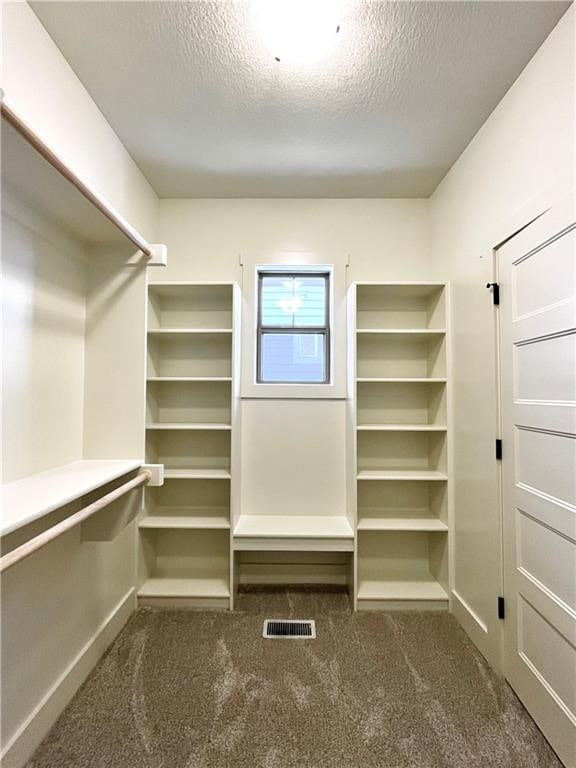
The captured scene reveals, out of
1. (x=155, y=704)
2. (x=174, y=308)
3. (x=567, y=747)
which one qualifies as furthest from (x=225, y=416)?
(x=567, y=747)

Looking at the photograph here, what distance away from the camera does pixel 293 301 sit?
2869mm

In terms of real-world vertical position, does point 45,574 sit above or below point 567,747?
above

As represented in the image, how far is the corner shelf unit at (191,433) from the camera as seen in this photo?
2600 millimetres

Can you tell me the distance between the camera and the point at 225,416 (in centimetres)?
269

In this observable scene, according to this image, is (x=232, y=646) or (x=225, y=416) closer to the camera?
(x=232, y=646)

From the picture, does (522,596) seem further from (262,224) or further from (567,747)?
(262,224)

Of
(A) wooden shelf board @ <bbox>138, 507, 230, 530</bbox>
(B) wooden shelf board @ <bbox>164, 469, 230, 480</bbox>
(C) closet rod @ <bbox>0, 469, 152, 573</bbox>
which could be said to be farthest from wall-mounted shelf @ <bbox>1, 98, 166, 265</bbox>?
(A) wooden shelf board @ <bbox>138, 507, 230, 530</bbox>

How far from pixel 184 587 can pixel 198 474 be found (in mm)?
759

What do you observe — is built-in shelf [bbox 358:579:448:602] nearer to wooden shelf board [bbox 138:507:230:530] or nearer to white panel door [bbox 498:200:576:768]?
white panel door [bbox 498:200:576:768]

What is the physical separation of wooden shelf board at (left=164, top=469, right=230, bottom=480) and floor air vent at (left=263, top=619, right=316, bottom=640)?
0.90 m

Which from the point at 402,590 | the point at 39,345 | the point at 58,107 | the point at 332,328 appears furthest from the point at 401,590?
the point at 58,107

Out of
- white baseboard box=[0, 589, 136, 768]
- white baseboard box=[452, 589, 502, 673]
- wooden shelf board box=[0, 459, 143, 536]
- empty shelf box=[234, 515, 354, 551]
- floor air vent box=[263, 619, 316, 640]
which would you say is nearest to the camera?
wooden shelf board box=[0, 459, 143, 536]

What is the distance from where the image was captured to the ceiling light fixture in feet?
4.54

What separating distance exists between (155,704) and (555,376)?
2.16 m
